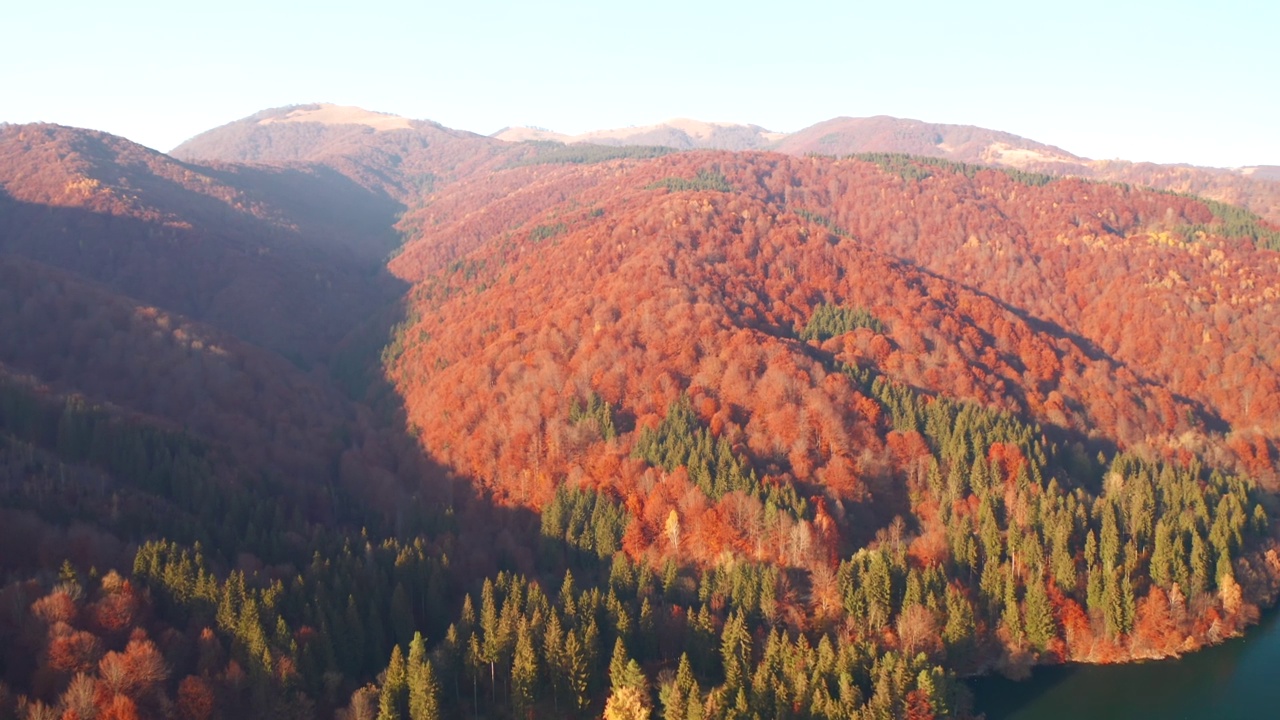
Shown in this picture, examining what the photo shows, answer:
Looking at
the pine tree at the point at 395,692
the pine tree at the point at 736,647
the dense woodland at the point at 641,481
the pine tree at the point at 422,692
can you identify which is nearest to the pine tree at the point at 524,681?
the dense woodland at the point at 641,481

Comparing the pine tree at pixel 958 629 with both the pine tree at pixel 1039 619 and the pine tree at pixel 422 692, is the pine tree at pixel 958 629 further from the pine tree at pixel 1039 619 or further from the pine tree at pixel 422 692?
the pine tree at pixel 422 692

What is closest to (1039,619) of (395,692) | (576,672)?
(576,672)

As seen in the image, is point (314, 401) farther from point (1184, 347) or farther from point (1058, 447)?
point (1184, 347)

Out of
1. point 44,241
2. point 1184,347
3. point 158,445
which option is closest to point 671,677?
point 158,445

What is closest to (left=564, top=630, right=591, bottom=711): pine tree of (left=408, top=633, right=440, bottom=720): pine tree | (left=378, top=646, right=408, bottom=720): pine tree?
(left=408, top=633, right=440, bottom=720): pine tree

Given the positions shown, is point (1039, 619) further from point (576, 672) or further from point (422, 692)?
point (422, 692)

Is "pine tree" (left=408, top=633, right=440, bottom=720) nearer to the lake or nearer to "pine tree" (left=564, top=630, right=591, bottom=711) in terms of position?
"pine tree" (left=564, top=630, right=591, bottom=711)
